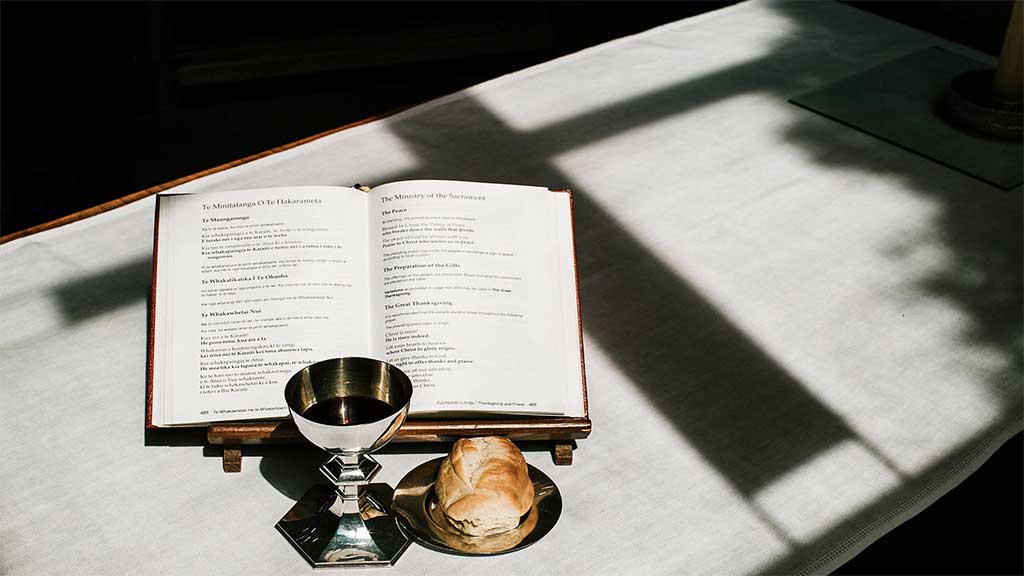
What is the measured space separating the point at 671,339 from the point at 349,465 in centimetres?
37

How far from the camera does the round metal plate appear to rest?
0.76 m

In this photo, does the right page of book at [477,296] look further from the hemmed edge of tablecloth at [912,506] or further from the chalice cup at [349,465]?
the hemmed edge of tablecloth at [912,506]

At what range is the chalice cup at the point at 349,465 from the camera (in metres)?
0.75

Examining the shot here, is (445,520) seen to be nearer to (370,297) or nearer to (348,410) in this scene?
(348,410)

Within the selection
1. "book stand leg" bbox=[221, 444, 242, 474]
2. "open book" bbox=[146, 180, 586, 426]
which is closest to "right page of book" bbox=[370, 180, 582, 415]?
"open book" bbox=[146, 180, 586, 426]

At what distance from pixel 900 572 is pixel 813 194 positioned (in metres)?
0.62

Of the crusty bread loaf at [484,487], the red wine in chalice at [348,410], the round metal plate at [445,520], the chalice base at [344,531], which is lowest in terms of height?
the chalice base at [344,531]

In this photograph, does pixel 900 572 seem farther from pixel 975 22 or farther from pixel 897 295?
pixel 975 22

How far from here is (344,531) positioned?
0.77 metres

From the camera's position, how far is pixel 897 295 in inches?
42.4

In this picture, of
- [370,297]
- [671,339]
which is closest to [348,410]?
[370,297]

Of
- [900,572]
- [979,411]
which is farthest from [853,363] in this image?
[900,572]

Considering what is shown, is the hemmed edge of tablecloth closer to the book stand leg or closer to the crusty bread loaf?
the crusty bread loaf

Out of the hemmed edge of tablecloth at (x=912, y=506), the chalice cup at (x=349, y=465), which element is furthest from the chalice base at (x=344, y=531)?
the hemmed edge of tablecloth at (x=912, y=506)
